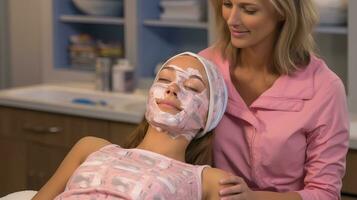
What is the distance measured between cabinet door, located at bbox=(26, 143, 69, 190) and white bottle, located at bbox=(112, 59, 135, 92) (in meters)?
0.41

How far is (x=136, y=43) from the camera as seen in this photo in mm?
3482

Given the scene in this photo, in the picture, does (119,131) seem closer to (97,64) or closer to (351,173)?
(97,64)

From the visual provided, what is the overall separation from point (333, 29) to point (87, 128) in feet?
3.58

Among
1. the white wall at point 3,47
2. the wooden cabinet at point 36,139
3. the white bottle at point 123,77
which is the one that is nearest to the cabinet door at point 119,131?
the wooden cabinet at point 36,139

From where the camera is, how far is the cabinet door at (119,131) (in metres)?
3.04

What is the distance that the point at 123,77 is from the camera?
345cm

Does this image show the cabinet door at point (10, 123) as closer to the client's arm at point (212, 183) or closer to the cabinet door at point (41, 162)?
the cabinet door at point (41, 162)

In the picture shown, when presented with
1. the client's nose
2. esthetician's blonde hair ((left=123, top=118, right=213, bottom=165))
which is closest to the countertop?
esthetician's blonde hair ((left=123, top=118, right=213, bottom=165))

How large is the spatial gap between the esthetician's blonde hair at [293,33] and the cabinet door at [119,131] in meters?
1.13

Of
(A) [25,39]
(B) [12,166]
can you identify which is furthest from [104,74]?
(A) [25,39]

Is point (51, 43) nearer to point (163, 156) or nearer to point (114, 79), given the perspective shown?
point (114, 79)

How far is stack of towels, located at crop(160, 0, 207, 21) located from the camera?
328 cm

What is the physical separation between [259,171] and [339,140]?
0.70 feet

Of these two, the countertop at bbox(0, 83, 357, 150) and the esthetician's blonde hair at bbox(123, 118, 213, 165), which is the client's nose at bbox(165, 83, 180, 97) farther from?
the countertop at bbox(0, 83, 357, 150)
